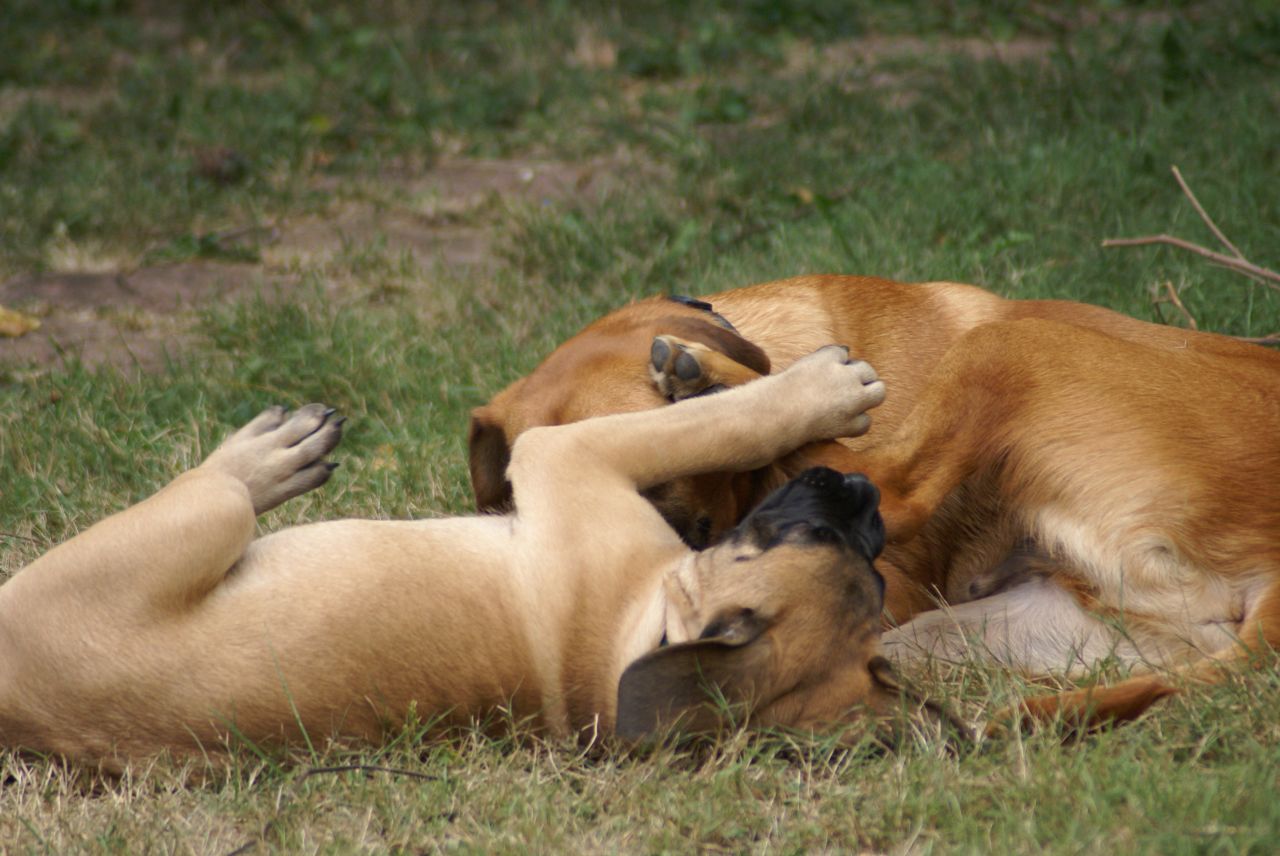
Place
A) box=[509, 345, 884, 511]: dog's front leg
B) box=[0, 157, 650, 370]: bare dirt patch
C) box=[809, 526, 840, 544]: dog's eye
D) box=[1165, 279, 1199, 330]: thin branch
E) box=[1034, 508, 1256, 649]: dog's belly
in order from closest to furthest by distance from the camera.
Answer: box=[809, 526, 840, 544]: dog's eye
box=[1034, 508, 1256, 649]: dog's belly
box=[509, 345, 884, 511]: dog's front leg
box=[1165, 279, 1199, 330]: thin branch
box=[0, 157, 650, 370]: bare dirt patch

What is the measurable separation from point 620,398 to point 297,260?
3158 mm

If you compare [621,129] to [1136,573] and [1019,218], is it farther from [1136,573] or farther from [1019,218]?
[1136,573]

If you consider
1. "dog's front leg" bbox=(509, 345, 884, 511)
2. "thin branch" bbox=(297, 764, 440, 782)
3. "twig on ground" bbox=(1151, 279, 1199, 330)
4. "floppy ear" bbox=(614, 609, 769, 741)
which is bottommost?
"twig on ground" bbox=(1151, 279, 1199, 330)

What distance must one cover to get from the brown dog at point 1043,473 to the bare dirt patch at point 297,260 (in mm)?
2436

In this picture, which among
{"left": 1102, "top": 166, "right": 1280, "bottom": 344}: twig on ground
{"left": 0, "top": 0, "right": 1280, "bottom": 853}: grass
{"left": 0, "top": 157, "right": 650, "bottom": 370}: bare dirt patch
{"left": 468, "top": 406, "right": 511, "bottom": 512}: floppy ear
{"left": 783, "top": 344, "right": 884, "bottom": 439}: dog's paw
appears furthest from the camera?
{"left": 0, "top": 157, "right": 650, "bottom": 370}: bare dirt patch

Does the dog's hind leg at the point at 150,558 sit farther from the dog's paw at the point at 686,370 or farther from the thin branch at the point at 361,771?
the dog's paw at the point at 686,370

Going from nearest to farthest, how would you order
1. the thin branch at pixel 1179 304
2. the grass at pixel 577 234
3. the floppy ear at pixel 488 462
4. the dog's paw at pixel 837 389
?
the grass at pixel 577 234, the dog's paw at pixel 837 389, the floppy ear at pixel 488 462, the thin branch at pixel 1179 304

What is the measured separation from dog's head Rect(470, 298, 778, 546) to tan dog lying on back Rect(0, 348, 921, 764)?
258 millimetres

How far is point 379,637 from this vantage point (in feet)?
11.2

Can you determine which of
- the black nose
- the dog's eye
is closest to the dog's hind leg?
the black nose

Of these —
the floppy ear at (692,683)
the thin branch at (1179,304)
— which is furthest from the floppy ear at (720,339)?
the thin branch at (1179,304)

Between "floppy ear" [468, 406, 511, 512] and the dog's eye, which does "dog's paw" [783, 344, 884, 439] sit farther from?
"floppy ear" [468, 406, 511, 512]

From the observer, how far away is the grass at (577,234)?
304 cm

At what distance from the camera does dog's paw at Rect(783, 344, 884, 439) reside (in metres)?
3.95
